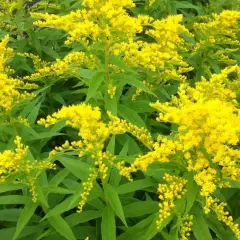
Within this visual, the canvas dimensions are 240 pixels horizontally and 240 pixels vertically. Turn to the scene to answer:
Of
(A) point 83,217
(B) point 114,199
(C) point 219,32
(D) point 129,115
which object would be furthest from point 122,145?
(C) point 219,32

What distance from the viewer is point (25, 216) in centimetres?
291

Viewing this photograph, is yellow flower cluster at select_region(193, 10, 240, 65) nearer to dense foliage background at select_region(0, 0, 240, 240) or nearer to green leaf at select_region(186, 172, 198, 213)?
dense foliage background at select_region(0, 0, 240, 240)

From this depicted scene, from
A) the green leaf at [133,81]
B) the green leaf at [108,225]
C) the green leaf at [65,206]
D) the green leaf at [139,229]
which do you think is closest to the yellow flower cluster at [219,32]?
the green leaf at [133,81]

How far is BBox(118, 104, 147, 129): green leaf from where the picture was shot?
365cm

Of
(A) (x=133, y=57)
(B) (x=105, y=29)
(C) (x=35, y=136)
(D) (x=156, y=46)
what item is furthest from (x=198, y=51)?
(C) (x=35, y=136)

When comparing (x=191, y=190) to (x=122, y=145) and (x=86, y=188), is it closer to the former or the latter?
(x=86, y=188)

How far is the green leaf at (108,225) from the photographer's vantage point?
289cm

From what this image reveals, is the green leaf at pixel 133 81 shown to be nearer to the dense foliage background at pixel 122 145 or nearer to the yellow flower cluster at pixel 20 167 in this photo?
the dense foliage background at pixel 122 145

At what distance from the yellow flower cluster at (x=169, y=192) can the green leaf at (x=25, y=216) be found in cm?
92

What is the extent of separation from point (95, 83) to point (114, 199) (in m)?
1.06

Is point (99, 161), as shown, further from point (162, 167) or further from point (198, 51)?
point (198, 51)

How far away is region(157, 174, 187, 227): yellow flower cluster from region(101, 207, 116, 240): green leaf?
1.13 feet

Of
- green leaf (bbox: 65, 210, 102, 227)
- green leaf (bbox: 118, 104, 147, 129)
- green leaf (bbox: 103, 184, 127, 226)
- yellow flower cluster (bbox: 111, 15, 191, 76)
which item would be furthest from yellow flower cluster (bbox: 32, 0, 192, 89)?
green leaf (bbox: 65, 210, 102, 227)

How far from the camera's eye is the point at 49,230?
125 inches
